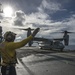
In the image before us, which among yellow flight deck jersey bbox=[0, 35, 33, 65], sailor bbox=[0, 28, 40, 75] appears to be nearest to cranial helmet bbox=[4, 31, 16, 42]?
sailor bbox=[0, 28, 40, 75]

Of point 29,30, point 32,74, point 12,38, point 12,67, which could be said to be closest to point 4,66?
point 12,67

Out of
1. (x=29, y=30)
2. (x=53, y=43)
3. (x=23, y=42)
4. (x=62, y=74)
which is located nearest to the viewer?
(x=23, y=42)

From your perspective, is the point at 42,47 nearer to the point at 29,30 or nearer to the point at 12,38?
the point at 29,30

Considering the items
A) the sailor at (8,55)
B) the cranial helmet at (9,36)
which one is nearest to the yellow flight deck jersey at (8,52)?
the sailor at (8,55)

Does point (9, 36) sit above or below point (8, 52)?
above

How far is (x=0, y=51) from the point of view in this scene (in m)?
5.90

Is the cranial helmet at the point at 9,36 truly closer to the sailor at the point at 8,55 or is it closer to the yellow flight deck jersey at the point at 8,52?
the sailor at the point at 8,55

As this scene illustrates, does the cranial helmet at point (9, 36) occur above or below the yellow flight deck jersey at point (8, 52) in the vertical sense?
above

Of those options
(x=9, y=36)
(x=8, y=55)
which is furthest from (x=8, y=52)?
(x=9, y=36)

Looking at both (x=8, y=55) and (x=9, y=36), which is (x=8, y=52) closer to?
(x=8, y=55)

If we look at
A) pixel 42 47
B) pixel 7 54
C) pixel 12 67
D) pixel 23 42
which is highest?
pixel 23 42

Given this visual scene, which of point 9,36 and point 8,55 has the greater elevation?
point 9,36

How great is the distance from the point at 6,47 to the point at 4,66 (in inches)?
20.7

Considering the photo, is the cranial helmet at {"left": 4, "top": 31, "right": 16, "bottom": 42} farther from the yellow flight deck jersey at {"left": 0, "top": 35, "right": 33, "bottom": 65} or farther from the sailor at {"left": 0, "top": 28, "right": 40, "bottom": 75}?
the yellow flight deck jersey at {"left": 0, "top": 35, "right": 33, "bottom": 65}
